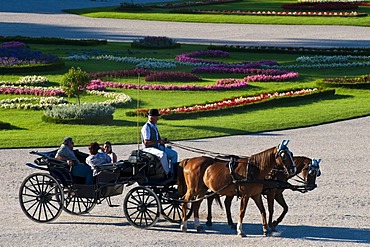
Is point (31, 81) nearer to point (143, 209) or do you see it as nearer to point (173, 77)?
point (173, 77)

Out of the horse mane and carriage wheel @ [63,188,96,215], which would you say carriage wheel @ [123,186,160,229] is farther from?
the horse mane

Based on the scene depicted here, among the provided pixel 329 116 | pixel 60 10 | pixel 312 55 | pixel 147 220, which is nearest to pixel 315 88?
pixel 329 116

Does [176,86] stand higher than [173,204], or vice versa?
[176,86]

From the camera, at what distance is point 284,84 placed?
105 ft

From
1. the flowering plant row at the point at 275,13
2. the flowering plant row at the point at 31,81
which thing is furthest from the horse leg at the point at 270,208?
the flowering plant row at the point at 275,13

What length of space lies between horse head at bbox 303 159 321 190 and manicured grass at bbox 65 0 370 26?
128 feet

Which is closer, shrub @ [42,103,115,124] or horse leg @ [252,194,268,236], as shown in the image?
horse leg @ [252,194,268,236]

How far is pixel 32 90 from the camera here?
98.3ft

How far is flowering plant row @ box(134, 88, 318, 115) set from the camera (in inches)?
1033

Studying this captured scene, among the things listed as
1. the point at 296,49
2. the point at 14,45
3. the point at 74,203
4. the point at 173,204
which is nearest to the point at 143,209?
the point at 173,204

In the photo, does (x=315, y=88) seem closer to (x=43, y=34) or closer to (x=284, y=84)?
(x=284, y=84)

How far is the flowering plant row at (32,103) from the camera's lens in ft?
90.6

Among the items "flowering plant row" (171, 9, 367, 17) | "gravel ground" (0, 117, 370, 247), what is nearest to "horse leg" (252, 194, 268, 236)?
"gravel ground" (0, 117, 370, 247)

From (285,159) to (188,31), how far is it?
37.0 metres
